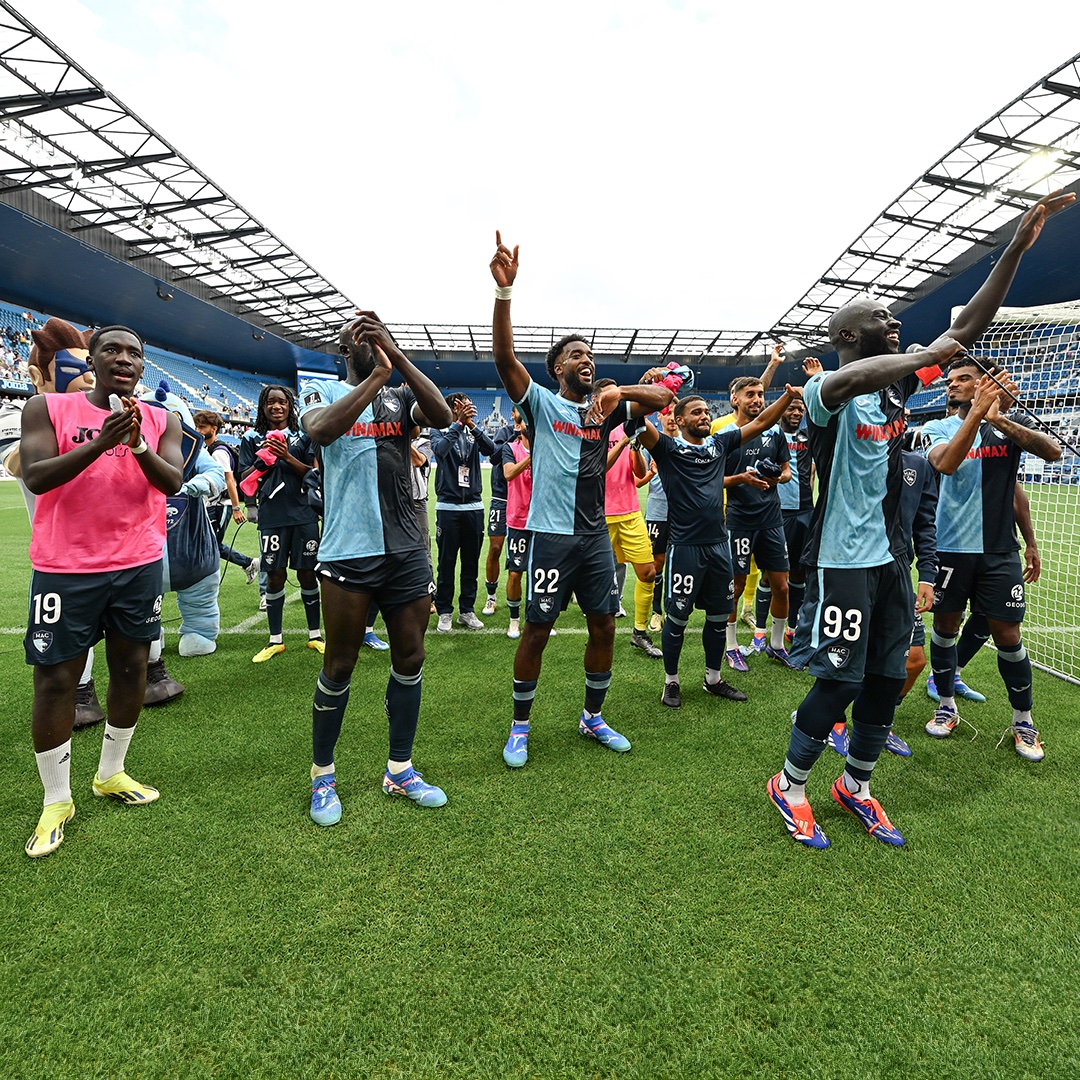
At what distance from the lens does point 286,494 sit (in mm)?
5367

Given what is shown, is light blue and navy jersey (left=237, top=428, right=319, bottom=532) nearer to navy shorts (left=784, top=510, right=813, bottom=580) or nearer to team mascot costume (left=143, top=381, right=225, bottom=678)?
team mascot costume (left=143, top=381, right=225, bottom=678)

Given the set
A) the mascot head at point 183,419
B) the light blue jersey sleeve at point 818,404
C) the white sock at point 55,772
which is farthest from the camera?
the mascot head at point 183,419

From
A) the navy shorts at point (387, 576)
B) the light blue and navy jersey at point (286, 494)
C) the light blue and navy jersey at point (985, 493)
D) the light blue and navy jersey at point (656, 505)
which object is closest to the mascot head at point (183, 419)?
the light blue and navy jersey at point (286, 494)

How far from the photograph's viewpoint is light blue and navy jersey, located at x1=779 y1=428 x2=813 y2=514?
222 inches

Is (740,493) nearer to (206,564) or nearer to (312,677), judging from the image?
(312,677)

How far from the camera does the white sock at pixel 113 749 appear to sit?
2.94 meters

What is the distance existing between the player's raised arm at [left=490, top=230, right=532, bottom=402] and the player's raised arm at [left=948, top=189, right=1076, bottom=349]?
216 cm

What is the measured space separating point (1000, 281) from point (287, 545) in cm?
550

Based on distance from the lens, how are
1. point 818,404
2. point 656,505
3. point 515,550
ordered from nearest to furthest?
point 818,404, point 515,550, point 656,505

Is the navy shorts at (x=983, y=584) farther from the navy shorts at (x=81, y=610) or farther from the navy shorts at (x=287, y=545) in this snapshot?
the navy shorts at (x=287, y=545)

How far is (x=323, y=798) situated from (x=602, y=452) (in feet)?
8.00

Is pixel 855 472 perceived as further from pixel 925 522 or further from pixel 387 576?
pixel 387 576

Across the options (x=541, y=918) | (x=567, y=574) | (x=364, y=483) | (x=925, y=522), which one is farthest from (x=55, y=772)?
(x=925, y=522)

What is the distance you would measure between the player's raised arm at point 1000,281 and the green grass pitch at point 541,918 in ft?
7.99
